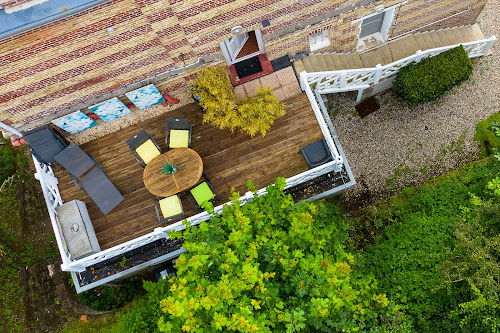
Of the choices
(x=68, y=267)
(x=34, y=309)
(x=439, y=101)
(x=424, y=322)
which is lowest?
(x=424, y=322)

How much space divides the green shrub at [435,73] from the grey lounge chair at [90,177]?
40.7 feet

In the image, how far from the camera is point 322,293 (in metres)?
8.65

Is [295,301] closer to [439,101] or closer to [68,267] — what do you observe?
[68,267]

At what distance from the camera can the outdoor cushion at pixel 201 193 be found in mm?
12414

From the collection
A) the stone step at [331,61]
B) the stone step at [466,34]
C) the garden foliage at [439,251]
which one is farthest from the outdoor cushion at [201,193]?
the stone step at [466,34]

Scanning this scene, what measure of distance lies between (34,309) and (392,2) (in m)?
19.4

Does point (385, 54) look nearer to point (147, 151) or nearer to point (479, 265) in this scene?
point (479, 265)

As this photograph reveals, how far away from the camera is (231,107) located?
11703mm

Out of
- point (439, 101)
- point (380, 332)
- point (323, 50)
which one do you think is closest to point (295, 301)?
point (380, 332)

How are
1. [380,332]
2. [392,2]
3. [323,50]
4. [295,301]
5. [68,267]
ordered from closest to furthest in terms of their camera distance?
[295,301], [380,332], [68,267], [392,2], [323,50]

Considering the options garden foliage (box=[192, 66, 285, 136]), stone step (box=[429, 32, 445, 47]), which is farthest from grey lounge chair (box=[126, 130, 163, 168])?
stone step (box=[429, 32, 445, 47])

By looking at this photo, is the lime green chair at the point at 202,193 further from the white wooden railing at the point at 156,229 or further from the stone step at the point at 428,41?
the stone step at the point at 428,41

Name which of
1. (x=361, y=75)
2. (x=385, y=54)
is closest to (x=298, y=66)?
(x=361, y=75)

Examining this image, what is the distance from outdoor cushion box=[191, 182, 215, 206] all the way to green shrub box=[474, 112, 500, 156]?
12.0m
